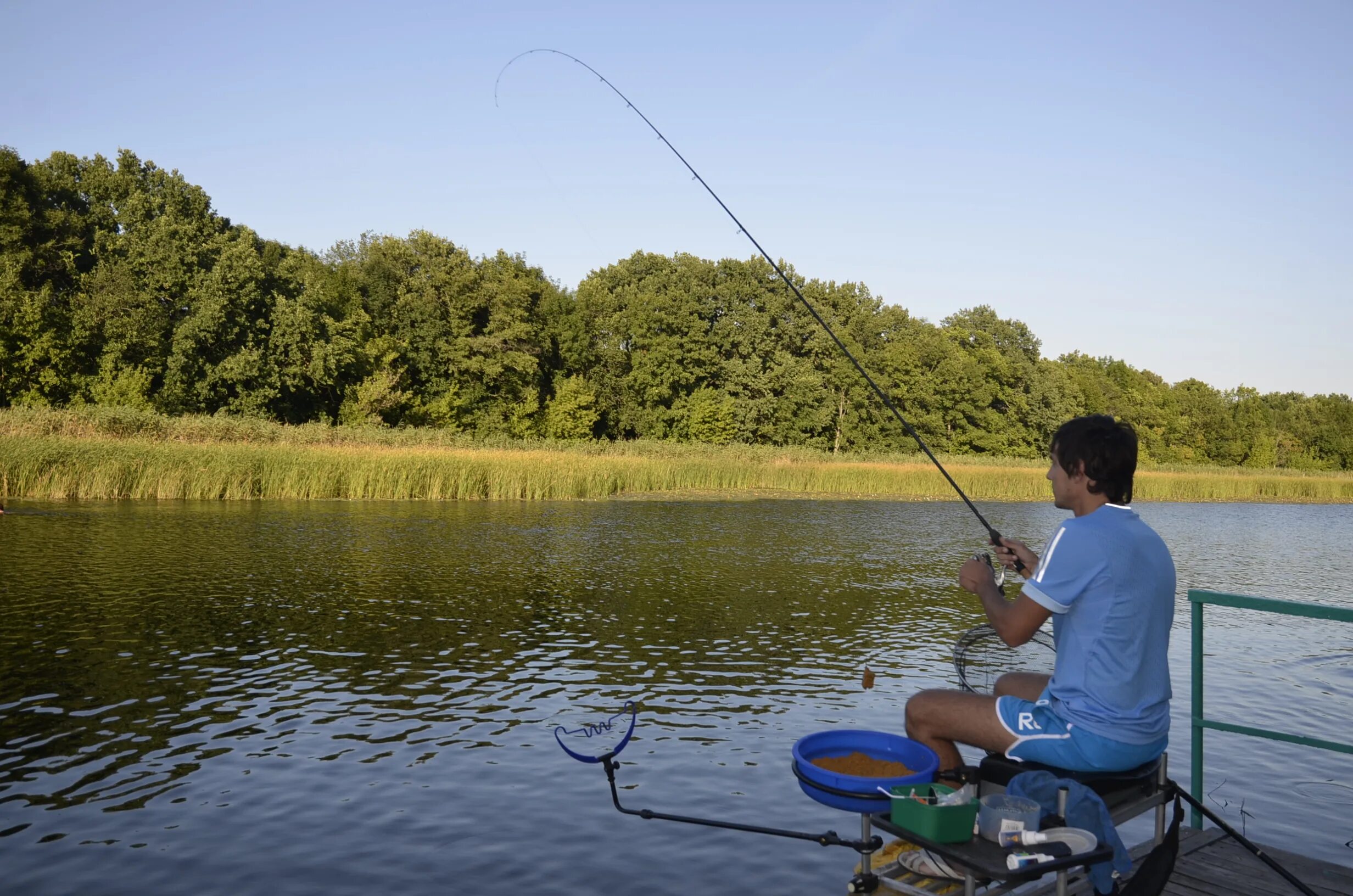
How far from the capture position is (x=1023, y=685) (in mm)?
4293

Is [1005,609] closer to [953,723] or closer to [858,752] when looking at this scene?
[953,723]

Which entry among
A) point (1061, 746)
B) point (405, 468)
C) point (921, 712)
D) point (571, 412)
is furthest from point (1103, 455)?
A: point (571, 412)

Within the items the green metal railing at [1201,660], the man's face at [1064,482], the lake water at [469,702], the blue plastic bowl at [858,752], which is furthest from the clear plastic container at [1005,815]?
the lake water at [469,702]

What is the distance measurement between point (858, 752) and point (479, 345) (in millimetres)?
52331

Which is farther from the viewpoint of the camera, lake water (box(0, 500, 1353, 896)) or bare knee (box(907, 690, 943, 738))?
lake water (box(0, 500, 1353, 896))

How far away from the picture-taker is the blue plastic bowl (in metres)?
3.39

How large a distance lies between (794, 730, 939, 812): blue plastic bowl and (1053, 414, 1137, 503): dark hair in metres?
1.13

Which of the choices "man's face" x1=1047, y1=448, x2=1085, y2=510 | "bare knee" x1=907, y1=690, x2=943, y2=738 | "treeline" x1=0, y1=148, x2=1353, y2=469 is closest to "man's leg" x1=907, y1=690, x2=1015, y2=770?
"bare knee" x1=907, y1=690, x2=943, y2=738

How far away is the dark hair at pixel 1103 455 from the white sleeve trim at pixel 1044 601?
1.49 ft

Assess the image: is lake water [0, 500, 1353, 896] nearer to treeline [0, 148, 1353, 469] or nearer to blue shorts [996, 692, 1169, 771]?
blue shorts [996, 692, 1169, 771]

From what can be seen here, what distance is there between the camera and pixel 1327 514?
37.4m

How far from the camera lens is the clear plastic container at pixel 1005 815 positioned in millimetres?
3205

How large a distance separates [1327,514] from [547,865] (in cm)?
3996

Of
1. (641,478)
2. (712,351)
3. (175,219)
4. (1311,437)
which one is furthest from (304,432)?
(1311,437)
